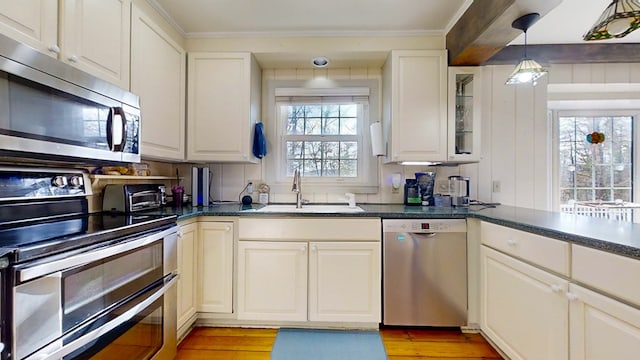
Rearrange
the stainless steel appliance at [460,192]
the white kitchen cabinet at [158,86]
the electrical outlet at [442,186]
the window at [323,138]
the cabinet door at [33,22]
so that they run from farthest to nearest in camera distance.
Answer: the window at [323,138]
the electrical outlet at [442,186]
the stainless steel appliance at [460,192]
the white kitchen cabinet at [158,86]
the cabinet door at [33,22]

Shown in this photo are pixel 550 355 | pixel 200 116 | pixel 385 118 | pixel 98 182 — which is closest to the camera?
pixel 550 355

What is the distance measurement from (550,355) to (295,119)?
2.40 m

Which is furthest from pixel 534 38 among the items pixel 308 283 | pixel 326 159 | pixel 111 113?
pixel 111 113

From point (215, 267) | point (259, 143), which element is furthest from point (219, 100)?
point (215, 267)

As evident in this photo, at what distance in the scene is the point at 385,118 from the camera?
2611mm

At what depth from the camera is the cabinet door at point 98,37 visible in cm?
137

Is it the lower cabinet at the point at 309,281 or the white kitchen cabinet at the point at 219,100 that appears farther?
the white kitchen cabinet at the point at 219,100

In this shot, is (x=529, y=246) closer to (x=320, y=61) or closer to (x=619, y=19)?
(x=619, y=19)

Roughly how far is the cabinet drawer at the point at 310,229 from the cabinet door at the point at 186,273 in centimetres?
32

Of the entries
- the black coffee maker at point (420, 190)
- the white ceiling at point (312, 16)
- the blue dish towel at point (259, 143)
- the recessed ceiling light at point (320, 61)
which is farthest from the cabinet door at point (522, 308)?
the recessed ceiling light at point (320, 61)

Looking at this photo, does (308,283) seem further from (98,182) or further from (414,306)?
(98,182)

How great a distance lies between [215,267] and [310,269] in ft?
2.21

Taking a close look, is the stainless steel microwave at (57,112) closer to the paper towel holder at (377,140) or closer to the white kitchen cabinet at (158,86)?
the white kitchen cabinet at (158,86)

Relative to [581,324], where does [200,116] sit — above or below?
above
